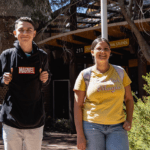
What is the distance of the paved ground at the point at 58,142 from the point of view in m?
6.76

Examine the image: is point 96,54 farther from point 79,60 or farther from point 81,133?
point 79,60

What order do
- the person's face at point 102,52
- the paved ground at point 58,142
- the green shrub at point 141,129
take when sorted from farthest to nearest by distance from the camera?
the paved ground at point 58,142
the green shrub at point 141,129
the person's face at point 102,52

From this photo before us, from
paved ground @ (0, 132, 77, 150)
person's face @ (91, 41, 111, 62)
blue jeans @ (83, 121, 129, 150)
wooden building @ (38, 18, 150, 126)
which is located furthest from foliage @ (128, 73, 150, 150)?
paved ground @ (0, 132, 77, 150)

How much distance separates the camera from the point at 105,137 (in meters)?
2.19

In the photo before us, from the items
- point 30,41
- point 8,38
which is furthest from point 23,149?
point 8,38

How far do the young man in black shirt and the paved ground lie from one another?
15.5 feet

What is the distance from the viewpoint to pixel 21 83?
7.00 feet

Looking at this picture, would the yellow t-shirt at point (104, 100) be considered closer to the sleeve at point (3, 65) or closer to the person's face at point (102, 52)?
the person's face at point (102, 52)

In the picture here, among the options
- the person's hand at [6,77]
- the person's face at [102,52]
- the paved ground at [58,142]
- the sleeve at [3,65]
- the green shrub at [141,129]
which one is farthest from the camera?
the paved ground at [58,142]

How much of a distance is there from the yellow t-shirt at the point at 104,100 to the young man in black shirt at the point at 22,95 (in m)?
0.41

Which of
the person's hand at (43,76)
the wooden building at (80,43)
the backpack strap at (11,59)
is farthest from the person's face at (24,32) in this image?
the wooden building at (80,43)

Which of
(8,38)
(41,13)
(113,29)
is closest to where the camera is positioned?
(113,29)

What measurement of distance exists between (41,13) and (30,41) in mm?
7202

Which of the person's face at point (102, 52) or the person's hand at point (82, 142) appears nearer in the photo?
the person's hand at point (82, 142)
